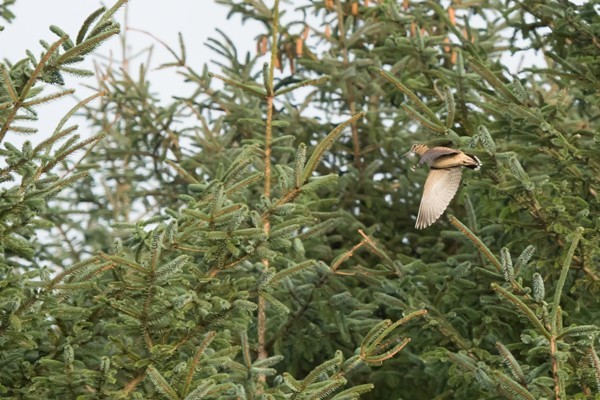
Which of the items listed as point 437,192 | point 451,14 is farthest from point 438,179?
point 451,14

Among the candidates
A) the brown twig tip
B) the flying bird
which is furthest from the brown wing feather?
the brown twig tip

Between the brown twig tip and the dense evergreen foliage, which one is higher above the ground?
the brown twig tip

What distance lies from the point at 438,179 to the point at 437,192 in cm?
8

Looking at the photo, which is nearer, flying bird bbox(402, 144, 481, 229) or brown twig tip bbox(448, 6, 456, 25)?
flying bird bbox(402, 144, 481, 229)

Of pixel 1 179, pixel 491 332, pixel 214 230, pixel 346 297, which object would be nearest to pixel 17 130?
pixel 1 179

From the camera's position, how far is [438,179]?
4980mm

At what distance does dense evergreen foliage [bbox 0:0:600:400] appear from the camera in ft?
14.0

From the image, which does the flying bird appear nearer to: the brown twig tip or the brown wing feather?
the brown wing feather

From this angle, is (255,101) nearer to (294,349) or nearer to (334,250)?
(334,250)

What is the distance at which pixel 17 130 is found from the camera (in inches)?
176

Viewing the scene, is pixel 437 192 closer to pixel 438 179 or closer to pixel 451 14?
pixel 438 179

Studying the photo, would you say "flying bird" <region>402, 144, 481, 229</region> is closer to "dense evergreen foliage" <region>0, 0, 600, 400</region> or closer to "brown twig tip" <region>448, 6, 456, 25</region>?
"dense evergreen foliage" <region>0, 0, 600, 400</region>

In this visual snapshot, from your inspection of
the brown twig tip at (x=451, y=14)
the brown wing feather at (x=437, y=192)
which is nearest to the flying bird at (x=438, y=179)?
the brown wing feather at (x=437, y=192)

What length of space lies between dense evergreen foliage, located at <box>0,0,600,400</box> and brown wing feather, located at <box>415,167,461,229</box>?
139mm
